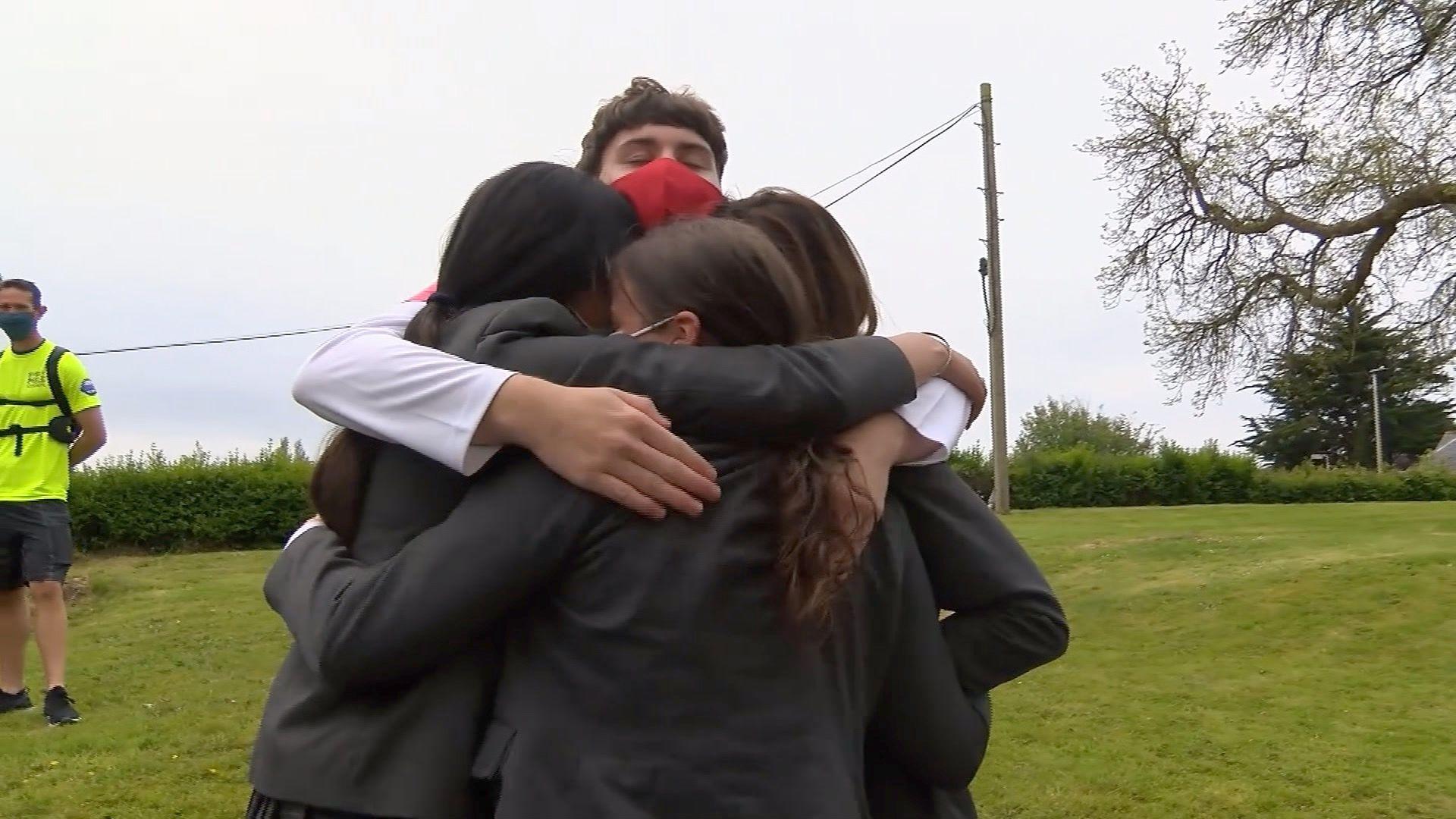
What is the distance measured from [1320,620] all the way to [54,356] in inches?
283

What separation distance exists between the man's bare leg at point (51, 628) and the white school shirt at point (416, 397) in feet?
14.4

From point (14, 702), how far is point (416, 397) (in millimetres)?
5085

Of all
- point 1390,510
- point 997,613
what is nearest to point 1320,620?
point 997,613

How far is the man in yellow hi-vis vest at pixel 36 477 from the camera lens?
502cm

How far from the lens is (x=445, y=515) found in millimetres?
1222

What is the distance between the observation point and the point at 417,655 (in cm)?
114

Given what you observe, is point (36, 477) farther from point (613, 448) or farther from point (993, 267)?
point (993, 267)

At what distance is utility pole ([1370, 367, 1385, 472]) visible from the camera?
46.5 m

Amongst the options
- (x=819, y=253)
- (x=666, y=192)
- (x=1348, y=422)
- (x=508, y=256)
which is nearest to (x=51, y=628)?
(x=666, y=192)

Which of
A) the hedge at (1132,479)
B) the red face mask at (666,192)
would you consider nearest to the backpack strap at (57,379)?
the red face mask at (666,192)

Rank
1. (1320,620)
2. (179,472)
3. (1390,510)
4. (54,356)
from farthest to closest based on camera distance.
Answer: (1390,510) → (179,472) → (1320,620) → (54,356)

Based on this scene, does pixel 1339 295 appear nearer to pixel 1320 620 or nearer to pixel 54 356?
pixel 1320 620

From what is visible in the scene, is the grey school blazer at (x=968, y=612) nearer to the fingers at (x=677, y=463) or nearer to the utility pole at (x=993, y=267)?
the fingers at (x=677, y=463)

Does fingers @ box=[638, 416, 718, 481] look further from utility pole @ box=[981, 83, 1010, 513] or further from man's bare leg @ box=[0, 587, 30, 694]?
utility pole @ box=[981, 83, 1010, 513]
